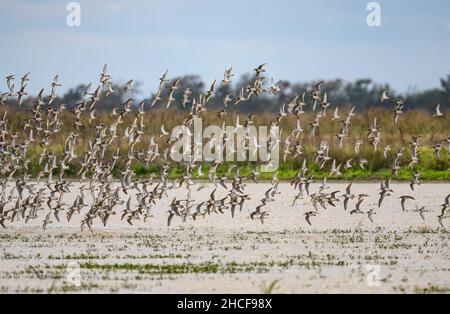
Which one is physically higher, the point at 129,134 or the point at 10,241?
the point at 129,134

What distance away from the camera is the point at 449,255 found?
77.7 feet

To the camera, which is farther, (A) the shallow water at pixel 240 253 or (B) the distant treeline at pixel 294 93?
(B) the distant treeline at pixel 294 93

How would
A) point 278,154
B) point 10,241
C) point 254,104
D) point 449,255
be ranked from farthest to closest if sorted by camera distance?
point 254,104 < point 278,154 < point 10,241 < point 449,255

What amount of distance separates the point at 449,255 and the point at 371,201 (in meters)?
11.3

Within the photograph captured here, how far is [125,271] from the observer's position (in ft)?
71.0

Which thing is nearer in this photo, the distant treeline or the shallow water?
the shallow water

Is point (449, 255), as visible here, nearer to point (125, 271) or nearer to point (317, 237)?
point (317, 237)

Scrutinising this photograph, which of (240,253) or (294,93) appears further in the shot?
(294,93)

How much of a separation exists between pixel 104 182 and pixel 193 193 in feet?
32.8
